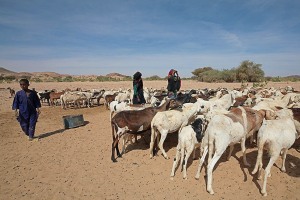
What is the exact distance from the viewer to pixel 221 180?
5.79 metres

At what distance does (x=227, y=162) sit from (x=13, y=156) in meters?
6.82

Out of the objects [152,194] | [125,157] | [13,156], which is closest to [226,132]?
[152,194]

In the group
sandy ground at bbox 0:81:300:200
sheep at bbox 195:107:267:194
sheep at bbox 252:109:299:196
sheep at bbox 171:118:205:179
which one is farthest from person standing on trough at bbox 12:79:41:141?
sheep at bbox 252:109:299:196

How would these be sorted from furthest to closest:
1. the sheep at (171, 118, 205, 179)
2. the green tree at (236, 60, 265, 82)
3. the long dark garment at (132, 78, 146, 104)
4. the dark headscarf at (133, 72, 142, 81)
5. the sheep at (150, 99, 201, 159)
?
1. the green tree at (236, 60, 265, 82)
2. the long dark garment at (132, 78, 146, 104)
3. the dark headscarf at (133, 72, 142, 81)
4. the sheep at (150, 99, 201, 159)
5. the sheep at (171, 118, 205, 179)

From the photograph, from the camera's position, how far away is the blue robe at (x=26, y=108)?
29.7ft

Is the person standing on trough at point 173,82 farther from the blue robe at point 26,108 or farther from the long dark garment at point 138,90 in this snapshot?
the blue robe at point 26,108

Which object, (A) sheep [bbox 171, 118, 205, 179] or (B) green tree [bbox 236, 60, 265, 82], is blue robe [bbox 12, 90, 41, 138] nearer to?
(A) sheep [bbox 171, 118, 205, 179]

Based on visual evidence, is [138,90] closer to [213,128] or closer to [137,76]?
[137,76]

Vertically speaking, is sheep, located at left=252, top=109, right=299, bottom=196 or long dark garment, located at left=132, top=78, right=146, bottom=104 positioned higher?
long dark garment, located at left=132, top=78, right=146, bottom=104

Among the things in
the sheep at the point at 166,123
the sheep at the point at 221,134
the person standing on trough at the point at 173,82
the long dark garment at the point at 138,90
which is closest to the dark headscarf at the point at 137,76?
the long dark garment at the point at 138,90

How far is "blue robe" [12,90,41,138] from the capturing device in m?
9.05

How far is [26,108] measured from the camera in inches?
356

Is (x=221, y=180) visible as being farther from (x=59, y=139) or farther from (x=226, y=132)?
(x=59, y=139)

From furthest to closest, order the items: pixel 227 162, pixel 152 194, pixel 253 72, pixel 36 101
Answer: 1. pixel 253 72
2. pixel 36 101
3. pixel 227 162
4. pixel 152 194
